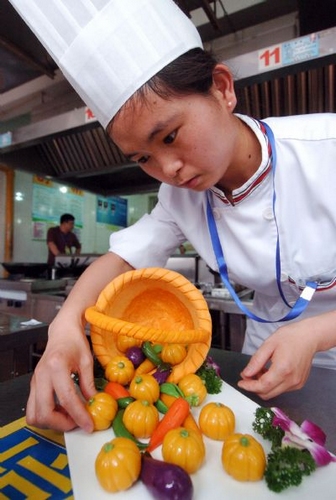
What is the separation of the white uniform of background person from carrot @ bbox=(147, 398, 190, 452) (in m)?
0.45

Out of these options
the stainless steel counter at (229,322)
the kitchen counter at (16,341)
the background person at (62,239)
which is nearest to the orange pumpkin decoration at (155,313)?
the kitchen counter at (16,341)

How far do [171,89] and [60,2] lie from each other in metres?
0.37

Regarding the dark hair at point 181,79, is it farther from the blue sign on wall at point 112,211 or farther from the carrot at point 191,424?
the blue sign on wall at point 112,211

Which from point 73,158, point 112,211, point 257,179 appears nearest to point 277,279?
point 257,179

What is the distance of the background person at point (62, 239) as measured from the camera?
13.4 feet

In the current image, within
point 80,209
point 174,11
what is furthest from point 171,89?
point 80,209

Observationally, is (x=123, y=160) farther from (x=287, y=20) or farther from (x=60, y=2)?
(x=60, y=2)

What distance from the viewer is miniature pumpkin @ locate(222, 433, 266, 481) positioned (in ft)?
1.52

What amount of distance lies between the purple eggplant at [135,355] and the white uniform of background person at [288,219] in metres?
0.30

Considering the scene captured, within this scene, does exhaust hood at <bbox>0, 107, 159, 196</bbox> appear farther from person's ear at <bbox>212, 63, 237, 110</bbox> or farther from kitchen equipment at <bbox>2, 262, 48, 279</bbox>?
person's ear at <bbox>212, 63, 237, 110</bbox>

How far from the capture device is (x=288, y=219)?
2.84 feet

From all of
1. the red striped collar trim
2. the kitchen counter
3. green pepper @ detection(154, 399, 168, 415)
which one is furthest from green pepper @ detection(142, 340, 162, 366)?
the kitchen counter

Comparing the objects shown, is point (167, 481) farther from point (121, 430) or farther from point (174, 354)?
Result: point (174, 354)

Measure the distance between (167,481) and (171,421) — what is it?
0.48 feet
